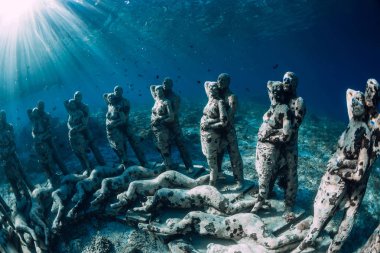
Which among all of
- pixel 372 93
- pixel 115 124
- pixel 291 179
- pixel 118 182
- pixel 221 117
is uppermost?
pixel 372 93

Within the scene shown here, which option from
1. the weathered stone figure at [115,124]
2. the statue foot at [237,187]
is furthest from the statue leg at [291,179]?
the weathered stone figure at [115,124]

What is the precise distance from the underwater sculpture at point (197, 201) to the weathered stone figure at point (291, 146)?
913 mm

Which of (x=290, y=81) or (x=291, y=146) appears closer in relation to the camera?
(x=290, y=81)

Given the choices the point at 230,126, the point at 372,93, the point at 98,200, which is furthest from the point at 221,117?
the point at 98,200

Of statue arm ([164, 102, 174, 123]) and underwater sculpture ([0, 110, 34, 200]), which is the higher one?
statue arm ([164, 102, 174, 123])

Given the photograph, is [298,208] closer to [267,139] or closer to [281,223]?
Result: [281,223]

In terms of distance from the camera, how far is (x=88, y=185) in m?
8.90

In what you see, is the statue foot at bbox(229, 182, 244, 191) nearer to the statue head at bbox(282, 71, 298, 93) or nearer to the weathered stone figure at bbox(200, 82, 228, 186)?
the weathered stone figure at bbox(200, 82, 228, 186)

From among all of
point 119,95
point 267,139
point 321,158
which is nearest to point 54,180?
point 119,95

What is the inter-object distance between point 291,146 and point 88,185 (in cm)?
651

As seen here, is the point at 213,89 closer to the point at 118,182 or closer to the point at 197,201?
the point at 197,201

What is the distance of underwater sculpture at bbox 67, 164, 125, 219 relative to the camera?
8164mm

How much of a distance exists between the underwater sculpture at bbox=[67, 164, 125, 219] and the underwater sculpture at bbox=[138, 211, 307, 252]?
9.03ft

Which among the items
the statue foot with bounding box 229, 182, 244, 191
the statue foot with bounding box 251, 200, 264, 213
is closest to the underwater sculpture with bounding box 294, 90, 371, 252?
the statue foot with bounding box 251, 200, 264, 213
